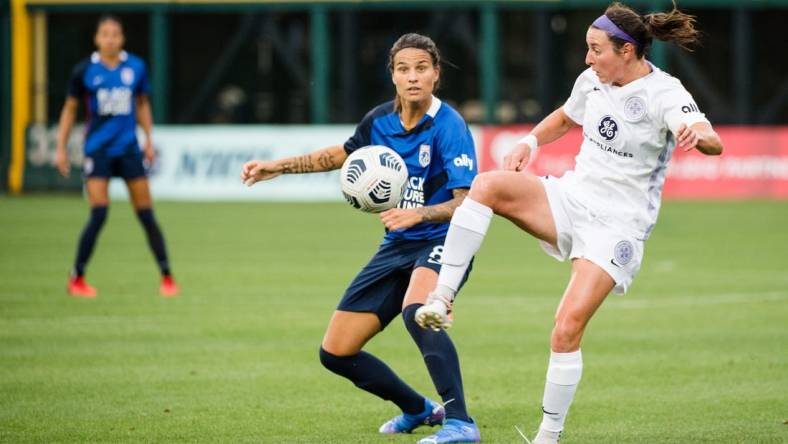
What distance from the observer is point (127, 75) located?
1373 centimetres

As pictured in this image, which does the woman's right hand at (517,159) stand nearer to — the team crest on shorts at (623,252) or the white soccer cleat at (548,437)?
the team crest on shorts at (623,252)

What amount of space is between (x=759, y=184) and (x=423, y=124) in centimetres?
2096

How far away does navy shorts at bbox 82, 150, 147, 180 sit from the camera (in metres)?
13.5

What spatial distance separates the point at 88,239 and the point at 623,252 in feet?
25.9

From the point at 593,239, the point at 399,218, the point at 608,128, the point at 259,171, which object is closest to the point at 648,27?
the point at 608,128

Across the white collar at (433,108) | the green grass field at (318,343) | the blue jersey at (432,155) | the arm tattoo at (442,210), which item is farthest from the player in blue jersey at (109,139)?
the arm tattoo at (442,210)

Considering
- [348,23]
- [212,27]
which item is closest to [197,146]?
[348,23]

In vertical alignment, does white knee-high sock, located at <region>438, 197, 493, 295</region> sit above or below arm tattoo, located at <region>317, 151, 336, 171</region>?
below

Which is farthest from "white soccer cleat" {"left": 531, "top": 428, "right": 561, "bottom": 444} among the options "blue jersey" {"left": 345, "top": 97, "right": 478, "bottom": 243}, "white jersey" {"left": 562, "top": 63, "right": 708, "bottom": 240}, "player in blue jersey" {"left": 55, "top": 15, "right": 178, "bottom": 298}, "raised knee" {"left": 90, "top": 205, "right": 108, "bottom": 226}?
"raised knee" {"left": 90, "top": 205, "right": 108, "bottom": 226}

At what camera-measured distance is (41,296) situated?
1340cm

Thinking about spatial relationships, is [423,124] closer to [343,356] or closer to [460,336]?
[343,356]

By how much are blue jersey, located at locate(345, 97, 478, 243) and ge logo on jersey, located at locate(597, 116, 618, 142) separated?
2.57 ft

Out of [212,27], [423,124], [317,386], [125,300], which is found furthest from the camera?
[212,27]

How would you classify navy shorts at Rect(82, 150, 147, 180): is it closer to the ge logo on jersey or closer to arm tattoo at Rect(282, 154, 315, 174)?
arm tattoo at Rect(282, 154, 315, 174)
